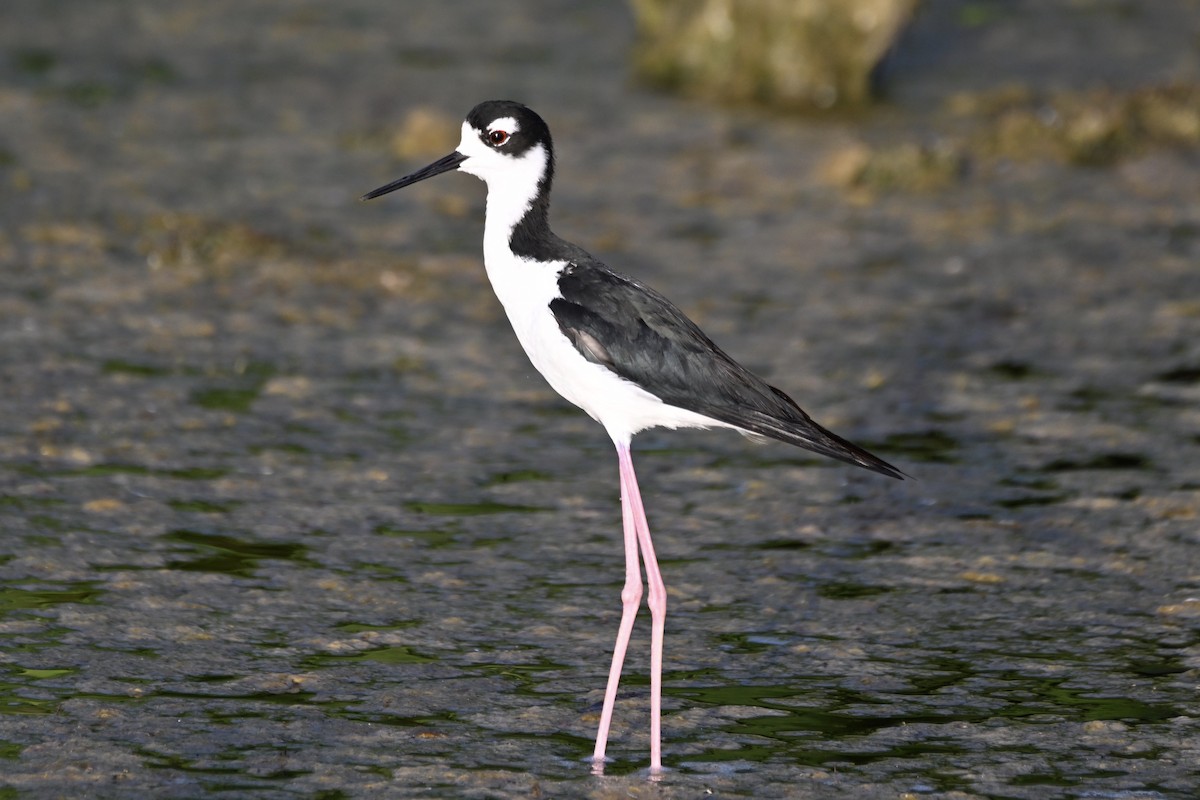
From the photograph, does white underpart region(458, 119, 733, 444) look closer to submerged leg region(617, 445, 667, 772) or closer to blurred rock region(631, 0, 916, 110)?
submerged leg region(617, 445, 667, 772)

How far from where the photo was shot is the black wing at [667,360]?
18.7ft

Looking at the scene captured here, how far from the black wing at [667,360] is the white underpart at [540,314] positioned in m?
0.04

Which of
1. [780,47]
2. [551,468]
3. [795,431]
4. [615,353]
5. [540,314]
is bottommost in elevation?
[795,431]

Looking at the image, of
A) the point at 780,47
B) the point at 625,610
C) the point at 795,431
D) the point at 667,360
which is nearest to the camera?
the point at 795,431

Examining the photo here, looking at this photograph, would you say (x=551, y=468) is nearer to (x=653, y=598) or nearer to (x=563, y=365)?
(x=653, y=598)

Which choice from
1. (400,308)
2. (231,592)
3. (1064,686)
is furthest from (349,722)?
(400,308)

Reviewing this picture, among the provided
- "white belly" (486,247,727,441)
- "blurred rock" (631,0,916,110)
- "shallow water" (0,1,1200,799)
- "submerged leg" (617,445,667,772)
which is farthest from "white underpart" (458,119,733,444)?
"blurred rock" (631,0,916,110)

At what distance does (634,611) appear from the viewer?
6008mm

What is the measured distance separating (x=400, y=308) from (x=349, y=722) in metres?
4.83

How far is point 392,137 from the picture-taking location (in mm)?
13109

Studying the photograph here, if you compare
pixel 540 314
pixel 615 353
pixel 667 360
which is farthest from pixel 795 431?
pixel 540 314

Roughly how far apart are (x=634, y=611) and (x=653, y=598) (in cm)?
8

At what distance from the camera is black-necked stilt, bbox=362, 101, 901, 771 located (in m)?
5.72

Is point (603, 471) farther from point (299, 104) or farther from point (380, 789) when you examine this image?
point (299, 104)
